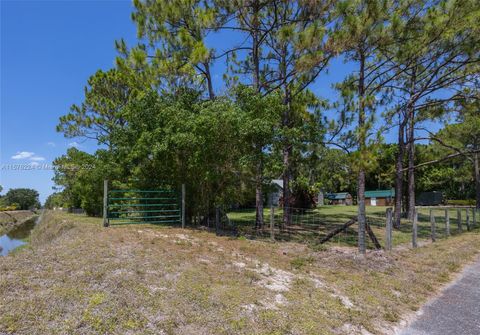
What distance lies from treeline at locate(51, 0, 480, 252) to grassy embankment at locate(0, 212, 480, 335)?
180 cm

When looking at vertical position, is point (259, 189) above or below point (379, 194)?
above

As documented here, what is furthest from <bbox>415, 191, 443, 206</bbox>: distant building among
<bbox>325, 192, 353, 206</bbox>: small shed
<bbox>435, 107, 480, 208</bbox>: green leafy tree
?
<bbox>435, 107, 480, 208</bbox>: green leafy tree

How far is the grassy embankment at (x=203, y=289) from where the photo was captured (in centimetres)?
300

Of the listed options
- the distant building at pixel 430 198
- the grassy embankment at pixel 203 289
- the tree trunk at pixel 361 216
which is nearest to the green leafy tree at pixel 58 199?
the grassy embankment at pixel 203 289

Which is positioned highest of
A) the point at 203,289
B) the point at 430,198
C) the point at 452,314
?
the point at 430,198

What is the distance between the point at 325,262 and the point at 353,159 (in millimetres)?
2204

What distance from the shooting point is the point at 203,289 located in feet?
13.0

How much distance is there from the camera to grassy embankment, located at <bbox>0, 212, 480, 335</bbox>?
3000 mm

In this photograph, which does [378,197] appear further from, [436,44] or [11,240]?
[11,240]

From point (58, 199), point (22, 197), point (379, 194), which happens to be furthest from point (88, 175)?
point (22, 197)

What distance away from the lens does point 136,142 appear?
32.6ft

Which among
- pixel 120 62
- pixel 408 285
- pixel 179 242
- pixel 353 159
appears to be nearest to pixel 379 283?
pixel 408 285

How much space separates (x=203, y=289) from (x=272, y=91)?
8.48m

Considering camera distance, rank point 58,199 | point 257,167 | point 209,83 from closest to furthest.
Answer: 1. point 257,167
2. point 209,83
3. point 58,199
